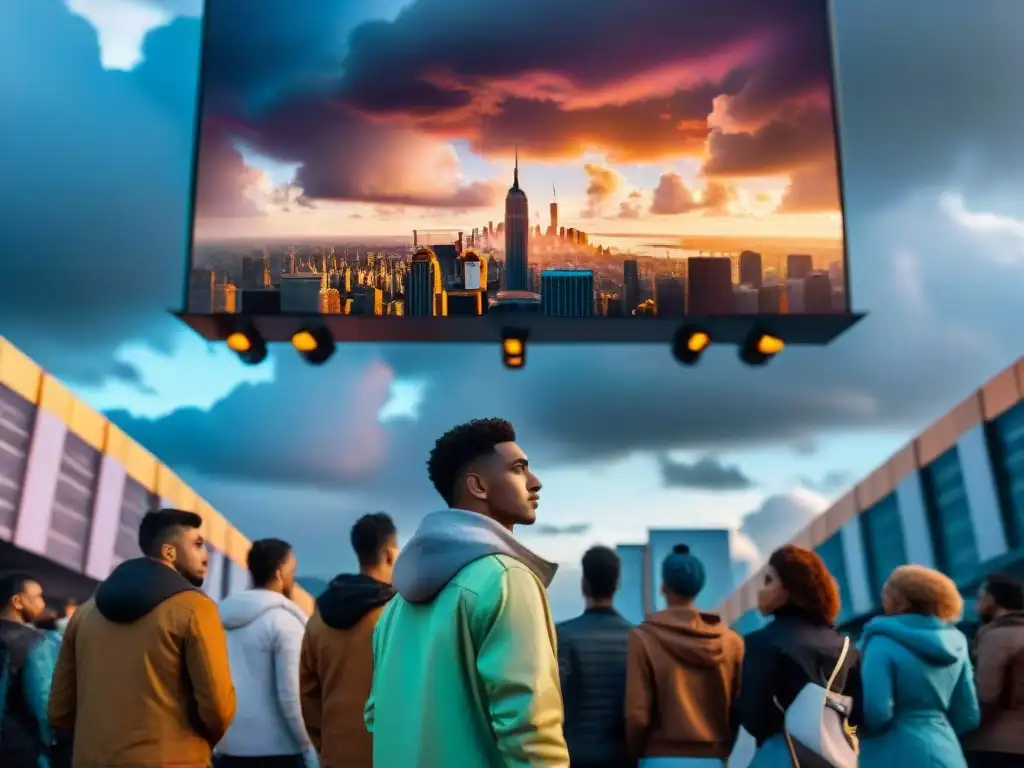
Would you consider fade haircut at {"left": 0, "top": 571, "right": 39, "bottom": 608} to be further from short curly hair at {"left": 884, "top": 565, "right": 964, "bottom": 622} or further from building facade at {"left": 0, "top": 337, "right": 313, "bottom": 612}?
building facade at {"left": 0, "top": 337, "right": 313, "bottom": 612}

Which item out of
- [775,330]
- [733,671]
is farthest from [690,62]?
[733,671]

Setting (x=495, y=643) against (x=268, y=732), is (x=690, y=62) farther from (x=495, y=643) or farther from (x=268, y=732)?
(x=495, y=643)

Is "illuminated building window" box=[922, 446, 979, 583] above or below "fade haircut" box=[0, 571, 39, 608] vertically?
above

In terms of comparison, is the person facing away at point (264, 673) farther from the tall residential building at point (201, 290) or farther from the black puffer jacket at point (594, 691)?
the tall residential building at point (201, 290)

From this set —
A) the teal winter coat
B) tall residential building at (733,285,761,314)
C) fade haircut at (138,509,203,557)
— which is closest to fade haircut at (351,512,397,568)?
fade haircut at (138,509,203,557)

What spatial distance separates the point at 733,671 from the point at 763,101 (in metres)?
6.56

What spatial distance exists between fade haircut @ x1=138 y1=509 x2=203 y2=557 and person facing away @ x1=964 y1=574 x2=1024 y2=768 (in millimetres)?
3165

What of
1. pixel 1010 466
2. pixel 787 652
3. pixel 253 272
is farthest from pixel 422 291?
pixel 1010 466

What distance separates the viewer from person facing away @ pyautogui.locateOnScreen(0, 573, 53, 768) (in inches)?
207

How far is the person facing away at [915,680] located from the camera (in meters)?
4.04

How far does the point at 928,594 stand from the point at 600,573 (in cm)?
121

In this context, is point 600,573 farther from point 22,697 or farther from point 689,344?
point 689,344

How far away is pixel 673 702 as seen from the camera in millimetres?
4227

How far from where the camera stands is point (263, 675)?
177 inches
